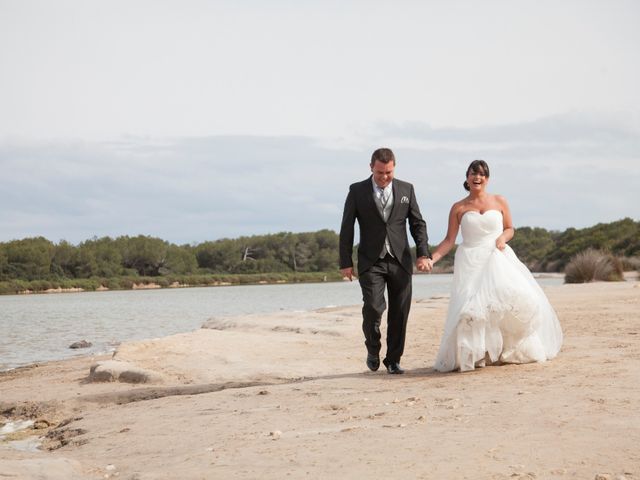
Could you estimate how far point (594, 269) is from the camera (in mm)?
27234

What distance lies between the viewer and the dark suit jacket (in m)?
8.23

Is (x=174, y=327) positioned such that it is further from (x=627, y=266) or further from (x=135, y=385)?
(x=627, y=266)

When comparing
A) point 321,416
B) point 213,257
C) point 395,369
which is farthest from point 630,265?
point 213,257

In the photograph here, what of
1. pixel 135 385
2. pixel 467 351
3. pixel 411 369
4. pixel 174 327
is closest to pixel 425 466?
pixel 467 351

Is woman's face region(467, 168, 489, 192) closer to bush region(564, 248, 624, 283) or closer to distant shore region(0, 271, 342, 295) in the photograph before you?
bush region(564, 248, 624, 283)

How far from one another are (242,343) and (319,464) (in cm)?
725

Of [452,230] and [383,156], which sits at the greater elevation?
[383,156]

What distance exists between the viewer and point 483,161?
8445 mm

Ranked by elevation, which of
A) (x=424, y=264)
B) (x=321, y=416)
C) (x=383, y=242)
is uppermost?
(x=383, y=242)

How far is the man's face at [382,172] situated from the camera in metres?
8.15

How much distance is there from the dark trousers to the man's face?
2.36 feet

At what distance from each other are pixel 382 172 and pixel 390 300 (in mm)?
1305

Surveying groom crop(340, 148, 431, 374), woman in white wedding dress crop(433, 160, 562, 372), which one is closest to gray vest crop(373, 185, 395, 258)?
groom crop(340, 148, 431, 374)

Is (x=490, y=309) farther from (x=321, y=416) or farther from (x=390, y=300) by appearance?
(x=321, y=416)
